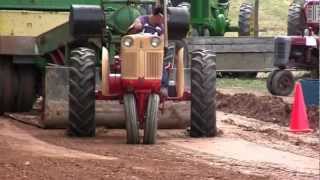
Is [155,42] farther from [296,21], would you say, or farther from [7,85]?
[296,21]

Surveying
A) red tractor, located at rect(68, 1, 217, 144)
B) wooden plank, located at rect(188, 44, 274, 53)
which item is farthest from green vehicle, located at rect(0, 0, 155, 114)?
wooden plank, located at rect(188, 44, 274, 53)

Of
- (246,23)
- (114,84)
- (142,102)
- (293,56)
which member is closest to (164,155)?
(142,102)

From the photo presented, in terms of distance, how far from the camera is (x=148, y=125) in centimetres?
1007

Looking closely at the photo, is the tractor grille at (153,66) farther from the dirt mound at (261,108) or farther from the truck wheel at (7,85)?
the truck wheel at (7,85)

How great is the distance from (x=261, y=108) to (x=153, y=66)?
16.3 ft

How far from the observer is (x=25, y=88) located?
13984 mm

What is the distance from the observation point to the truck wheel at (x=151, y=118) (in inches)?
395

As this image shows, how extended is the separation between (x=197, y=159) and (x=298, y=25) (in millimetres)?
12790

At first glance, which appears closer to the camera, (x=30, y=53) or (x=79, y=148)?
(x=79, y=148)

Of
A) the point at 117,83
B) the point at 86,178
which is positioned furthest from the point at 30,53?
the point at 86,178

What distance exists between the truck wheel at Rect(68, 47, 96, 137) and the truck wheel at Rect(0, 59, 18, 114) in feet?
10.8

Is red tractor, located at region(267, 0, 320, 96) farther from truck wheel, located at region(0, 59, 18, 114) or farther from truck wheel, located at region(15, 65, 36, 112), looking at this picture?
truck wheel, located at region(0, 59, 18, 114)

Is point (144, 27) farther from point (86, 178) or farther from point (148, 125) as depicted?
point (86, 178)

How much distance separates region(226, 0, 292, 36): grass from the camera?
3841 cm
